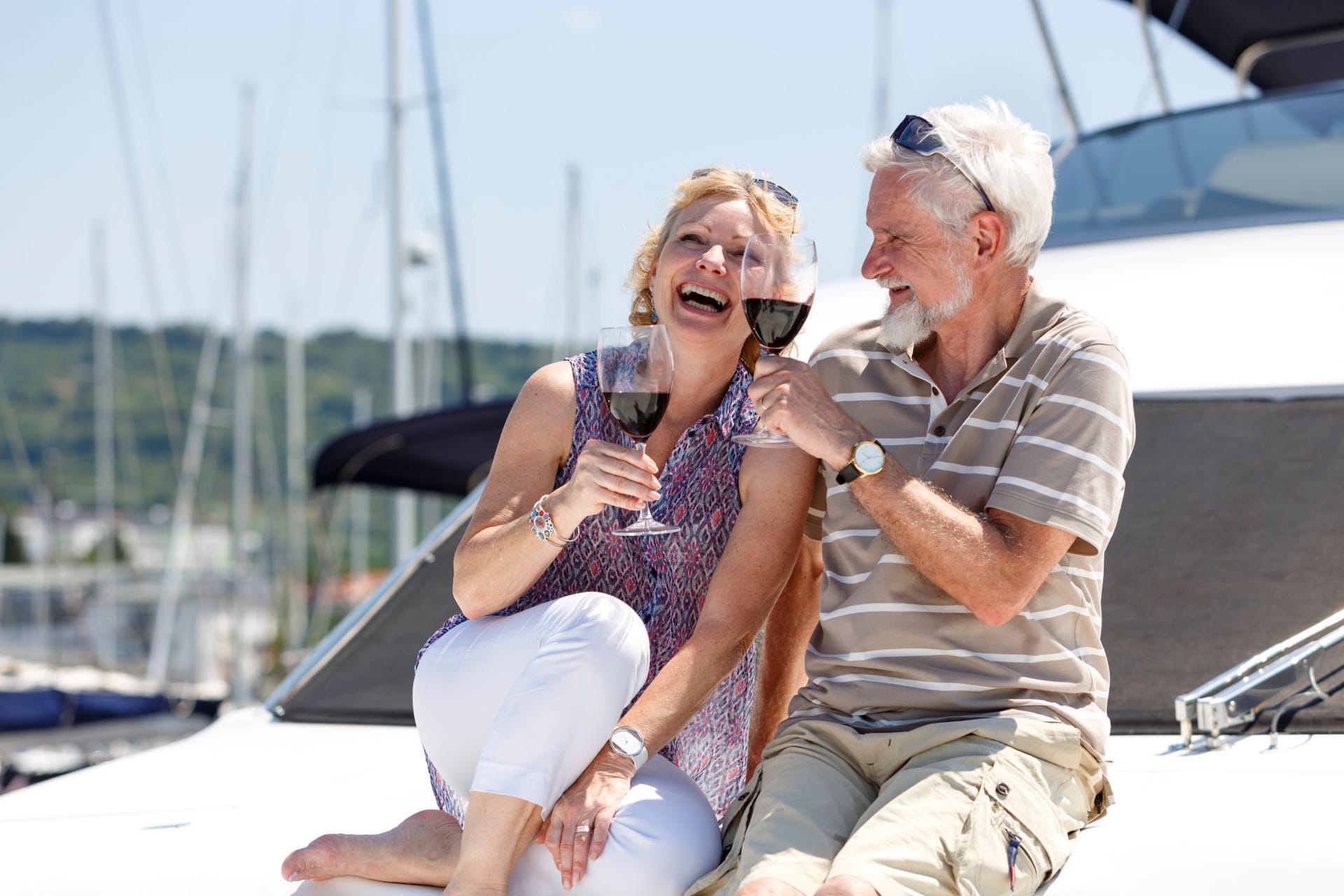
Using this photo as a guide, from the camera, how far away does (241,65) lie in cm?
2006

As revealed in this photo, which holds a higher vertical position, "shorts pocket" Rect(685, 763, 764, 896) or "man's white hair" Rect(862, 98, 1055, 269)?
"man's white hair" Rect(862, 98, 1055, 269)

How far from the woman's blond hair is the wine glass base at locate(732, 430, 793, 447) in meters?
0.33

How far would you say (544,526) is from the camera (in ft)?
7.95

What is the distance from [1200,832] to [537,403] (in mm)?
1403

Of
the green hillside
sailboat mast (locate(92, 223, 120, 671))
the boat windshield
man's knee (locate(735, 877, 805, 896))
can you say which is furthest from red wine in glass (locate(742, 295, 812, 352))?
the green hillside

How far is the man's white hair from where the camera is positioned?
249cm

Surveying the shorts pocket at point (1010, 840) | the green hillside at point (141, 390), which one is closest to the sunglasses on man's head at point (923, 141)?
the shorts pocket at point (1010, 840)

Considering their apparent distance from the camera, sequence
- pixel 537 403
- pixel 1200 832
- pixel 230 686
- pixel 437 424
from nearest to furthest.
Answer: pixel 1200 832
pixel 537 403
pixel 437 424
pixel 230 686

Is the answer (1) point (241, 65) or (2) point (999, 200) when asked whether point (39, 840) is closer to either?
(2) point (999, 200)

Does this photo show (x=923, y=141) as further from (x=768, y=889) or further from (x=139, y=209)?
(x=139, y=209)

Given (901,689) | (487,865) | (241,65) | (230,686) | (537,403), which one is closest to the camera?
(487,865)

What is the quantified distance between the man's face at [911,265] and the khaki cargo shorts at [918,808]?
726mm

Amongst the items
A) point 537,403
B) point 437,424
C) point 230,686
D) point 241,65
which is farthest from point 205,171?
point 537,403

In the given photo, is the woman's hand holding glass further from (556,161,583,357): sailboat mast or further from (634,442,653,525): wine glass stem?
(556,161,583,357): sailboat mast
